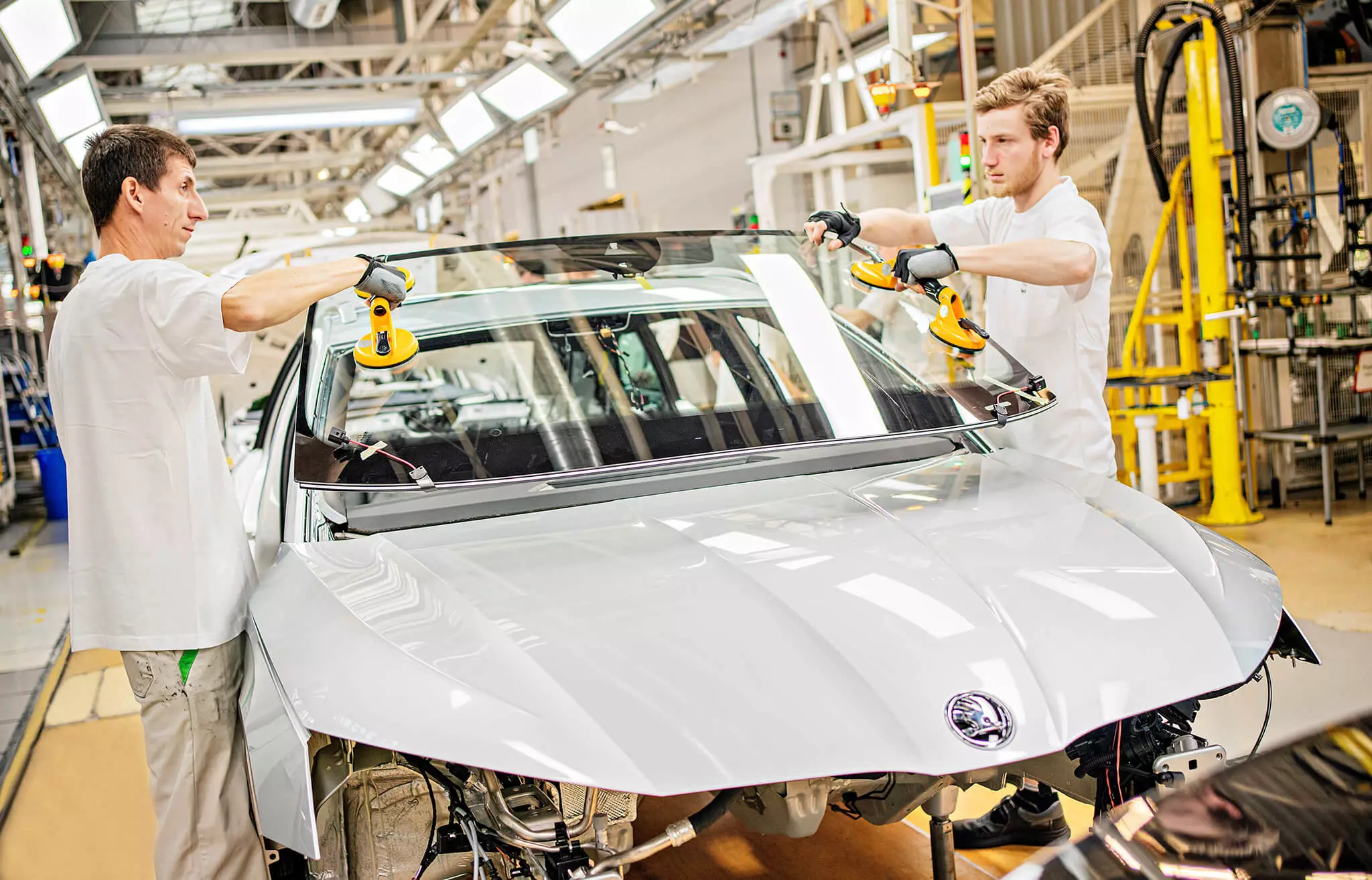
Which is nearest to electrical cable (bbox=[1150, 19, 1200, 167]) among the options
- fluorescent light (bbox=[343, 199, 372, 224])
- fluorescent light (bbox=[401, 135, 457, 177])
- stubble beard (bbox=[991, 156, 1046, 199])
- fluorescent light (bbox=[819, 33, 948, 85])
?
fluorescent light (bbox=[819, 33, 948, 85])

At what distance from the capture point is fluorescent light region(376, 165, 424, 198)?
14008 millimetres

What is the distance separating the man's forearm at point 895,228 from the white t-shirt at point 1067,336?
251 mm

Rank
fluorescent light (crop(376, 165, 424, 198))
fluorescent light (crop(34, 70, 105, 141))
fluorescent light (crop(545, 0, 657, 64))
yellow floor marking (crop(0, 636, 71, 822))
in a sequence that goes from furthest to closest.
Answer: fluorescent light (crop(376, 165, 424, 198)) → fluorescent light (crop(34, 70, 105, 141)) → fluorescent light (crop(545, 0, 657, 64)) → yellow floor marking (crop(0, 636, 71, 822))

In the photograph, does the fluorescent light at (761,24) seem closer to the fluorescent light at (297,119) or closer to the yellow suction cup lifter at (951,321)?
the fluorescent light at (297,119)

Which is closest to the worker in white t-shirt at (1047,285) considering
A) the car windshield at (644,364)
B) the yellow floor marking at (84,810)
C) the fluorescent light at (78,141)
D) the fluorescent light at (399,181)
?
the car windshield at (644,364)

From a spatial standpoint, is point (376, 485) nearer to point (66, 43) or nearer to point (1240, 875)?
point (1240, 875)

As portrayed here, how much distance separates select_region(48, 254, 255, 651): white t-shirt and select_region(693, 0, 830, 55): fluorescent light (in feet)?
18.9

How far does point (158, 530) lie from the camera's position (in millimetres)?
2059

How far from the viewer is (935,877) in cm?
202

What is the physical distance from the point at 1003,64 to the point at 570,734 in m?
8.44

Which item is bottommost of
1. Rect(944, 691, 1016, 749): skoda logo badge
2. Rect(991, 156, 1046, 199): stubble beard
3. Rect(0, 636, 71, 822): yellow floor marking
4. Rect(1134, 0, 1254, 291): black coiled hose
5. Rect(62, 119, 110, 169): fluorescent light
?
Rect(0, 636, 71, 822): yellow floor marking

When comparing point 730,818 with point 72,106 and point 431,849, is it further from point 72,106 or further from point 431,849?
point 72,106

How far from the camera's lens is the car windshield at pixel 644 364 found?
7.36ft

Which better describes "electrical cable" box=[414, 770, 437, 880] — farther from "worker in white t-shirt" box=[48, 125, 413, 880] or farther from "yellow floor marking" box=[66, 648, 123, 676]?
"yellow floor marking" box=[66, 648, 123, 676]
